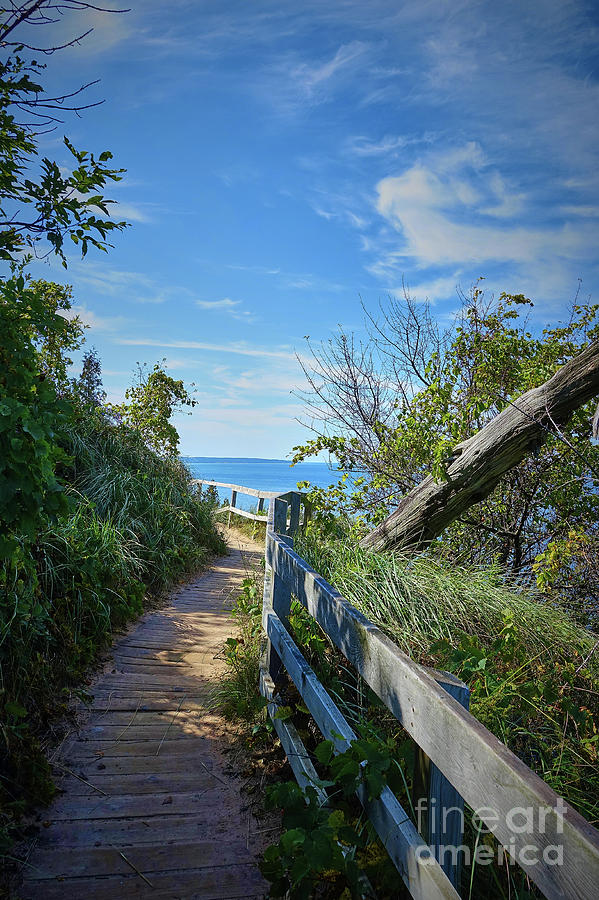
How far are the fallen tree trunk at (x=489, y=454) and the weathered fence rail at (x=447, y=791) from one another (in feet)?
10.8

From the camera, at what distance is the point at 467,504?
5.77 m

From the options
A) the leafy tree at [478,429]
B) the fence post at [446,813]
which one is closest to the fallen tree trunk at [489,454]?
the leafy tree at [478,429]

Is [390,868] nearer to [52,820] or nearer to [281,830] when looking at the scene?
[281,830]

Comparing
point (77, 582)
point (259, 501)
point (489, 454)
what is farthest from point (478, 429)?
point (259, 501)

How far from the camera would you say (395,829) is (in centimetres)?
162

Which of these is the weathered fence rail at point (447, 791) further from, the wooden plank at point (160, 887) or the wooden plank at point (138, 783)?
the wooden plank at point (138, 783)

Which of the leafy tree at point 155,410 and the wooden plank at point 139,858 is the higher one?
the leafy tree at point 155,410

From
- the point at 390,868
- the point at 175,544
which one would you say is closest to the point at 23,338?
the point at 390,868

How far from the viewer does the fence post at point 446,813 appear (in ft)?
4.66

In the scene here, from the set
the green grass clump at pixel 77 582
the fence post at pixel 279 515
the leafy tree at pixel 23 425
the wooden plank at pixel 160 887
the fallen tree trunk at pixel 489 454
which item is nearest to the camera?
the leafy tree at pixel 23 425

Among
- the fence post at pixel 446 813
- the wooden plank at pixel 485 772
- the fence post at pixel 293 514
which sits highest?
the fence post at pixel 293 514

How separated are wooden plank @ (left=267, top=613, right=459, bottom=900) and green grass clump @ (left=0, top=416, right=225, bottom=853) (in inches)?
60.8

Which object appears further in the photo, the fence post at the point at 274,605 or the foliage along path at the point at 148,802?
the fence post at the point at 274,605

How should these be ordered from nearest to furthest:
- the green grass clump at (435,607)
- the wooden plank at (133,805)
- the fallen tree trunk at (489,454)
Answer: the wooden plank at (133,805), the green grass clump at (435,607), the fallen tree trunk at (489,454)
